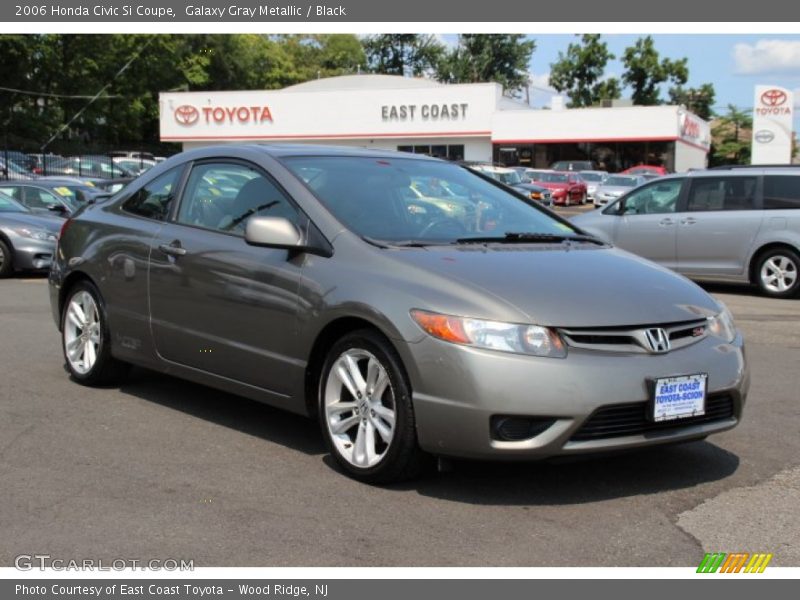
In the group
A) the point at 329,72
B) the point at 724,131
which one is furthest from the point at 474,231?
the point at 329,72

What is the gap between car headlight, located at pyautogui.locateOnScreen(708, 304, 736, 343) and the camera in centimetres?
481

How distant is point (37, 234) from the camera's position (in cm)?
1433

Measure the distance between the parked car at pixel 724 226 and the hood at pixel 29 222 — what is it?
→ 7.89m

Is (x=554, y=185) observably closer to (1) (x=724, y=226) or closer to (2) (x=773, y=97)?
(2) (x=773, y=97)

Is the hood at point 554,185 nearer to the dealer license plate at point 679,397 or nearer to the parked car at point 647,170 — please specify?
the parked car at point 647,170

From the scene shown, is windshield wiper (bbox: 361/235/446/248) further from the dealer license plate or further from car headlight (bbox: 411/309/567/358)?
the dealer license plate

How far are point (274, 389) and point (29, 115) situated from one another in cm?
6536

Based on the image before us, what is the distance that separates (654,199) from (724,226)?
1.13 meters

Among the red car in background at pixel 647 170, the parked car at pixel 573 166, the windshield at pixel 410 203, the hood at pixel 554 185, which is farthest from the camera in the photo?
the parked car at pixel 573 166

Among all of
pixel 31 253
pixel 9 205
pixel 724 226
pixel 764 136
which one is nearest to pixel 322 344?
pixel 724 226

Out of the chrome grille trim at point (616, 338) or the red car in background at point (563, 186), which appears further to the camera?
the red car in background at point (563, 186)

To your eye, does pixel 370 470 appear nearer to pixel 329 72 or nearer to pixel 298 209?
pixel 298 209

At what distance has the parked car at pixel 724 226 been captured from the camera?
1262 centimetres

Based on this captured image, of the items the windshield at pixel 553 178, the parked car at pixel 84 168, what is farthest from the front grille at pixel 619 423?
the parked car at pixel 84 168
